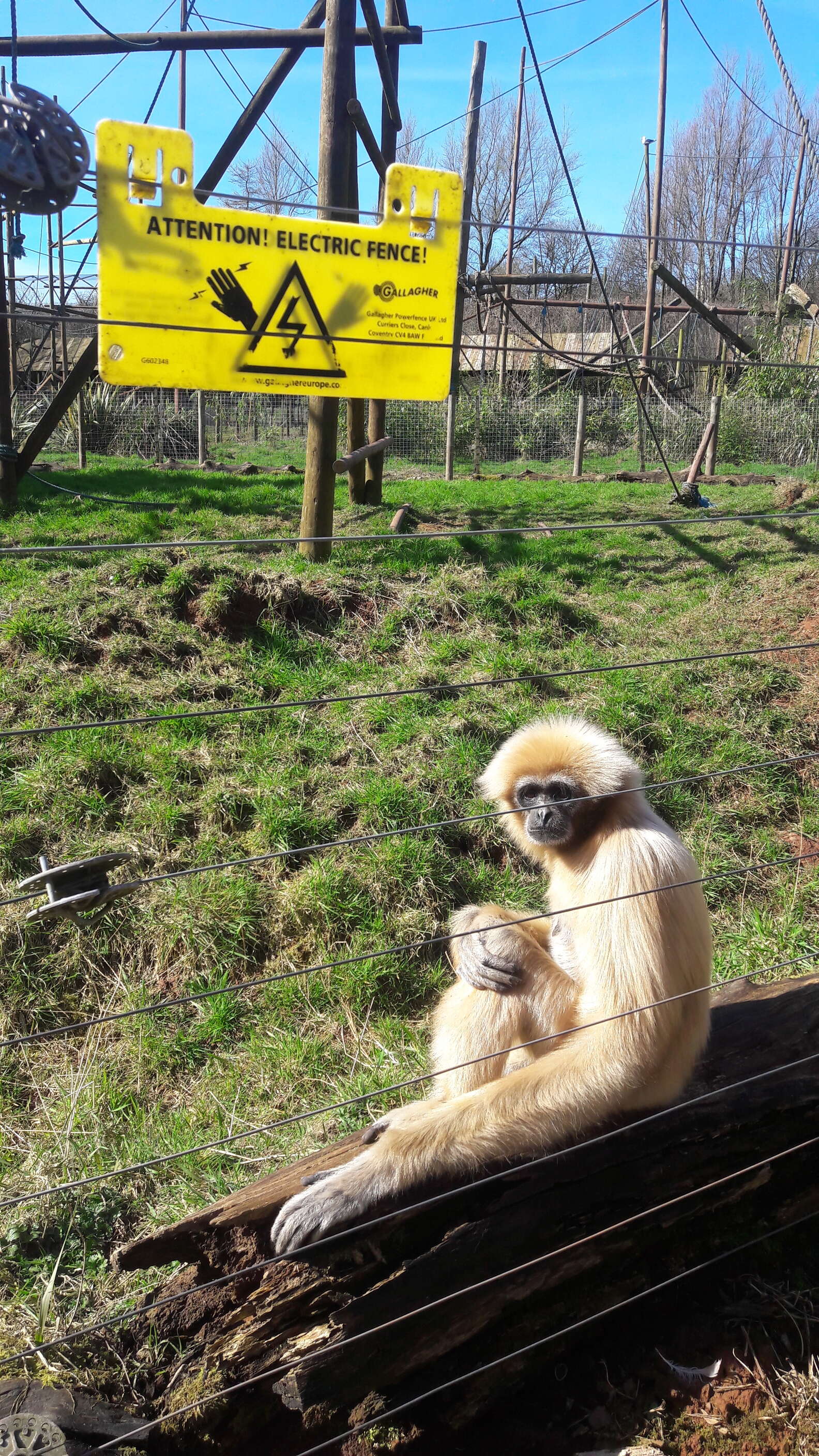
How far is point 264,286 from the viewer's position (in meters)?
2.67

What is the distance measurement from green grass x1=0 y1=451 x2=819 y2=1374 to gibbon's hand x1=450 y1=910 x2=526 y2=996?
0.96 meters

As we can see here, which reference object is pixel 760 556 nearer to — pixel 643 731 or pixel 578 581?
pixel 578 581

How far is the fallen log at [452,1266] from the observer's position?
2.75 meters

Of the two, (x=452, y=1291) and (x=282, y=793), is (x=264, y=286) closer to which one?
(x=452, y=1291)

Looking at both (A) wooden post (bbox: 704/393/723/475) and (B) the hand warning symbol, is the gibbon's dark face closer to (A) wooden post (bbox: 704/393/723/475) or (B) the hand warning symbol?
(B) the hand warning symbol

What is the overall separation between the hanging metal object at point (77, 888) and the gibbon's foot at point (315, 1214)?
1.27 metres

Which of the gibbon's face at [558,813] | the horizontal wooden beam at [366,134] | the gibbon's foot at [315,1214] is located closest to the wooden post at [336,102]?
the horizontal wooden beam at [366,134]

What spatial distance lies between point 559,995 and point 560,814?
0.68 metres

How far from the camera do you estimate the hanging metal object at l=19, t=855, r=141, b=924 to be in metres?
2.15

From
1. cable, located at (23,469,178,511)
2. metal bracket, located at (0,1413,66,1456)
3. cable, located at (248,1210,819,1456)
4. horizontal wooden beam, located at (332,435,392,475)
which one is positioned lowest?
cable, located at (248,1210,819,1456)

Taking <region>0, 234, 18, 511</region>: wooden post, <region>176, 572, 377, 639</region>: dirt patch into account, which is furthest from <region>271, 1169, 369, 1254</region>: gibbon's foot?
<region>0, 234, 18, 511</region>: wooden post

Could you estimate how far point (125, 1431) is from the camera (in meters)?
2.67

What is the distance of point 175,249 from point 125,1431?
10.8ft

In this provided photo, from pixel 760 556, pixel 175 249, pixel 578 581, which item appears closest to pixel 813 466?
pixel 760 556
